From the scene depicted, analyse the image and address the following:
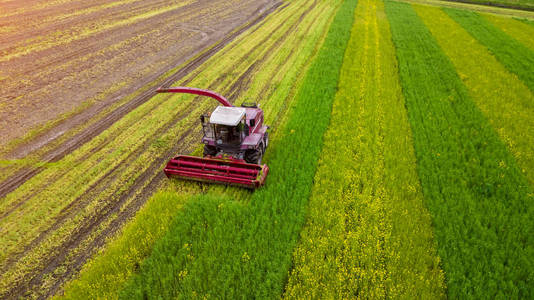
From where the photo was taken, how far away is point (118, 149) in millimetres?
10758

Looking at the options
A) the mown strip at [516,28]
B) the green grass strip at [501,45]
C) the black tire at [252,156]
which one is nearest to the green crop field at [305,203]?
the black tire at [252,156]

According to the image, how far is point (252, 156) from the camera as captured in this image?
9.56 meters

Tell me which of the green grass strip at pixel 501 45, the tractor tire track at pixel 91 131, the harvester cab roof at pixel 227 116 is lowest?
the tractor tire track at pixel 91 131

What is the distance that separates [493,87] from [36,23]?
33878 mm

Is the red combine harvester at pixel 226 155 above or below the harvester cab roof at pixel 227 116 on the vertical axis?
below

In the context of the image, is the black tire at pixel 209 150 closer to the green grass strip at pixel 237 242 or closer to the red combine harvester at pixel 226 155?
the red combine harvester at pixel 226 155

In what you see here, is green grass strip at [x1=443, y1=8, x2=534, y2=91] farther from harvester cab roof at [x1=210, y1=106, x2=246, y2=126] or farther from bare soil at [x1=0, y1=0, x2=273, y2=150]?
bare soil at [x1=0, y1=0, x2=273, y2=150]

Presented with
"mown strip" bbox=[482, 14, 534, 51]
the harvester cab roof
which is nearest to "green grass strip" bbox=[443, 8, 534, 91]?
"mown strip" bbox=[482, 14, 534, 51]

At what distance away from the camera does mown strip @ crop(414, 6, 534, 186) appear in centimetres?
1157

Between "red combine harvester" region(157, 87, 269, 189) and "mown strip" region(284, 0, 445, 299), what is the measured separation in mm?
2192

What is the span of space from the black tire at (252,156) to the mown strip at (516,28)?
2741cm

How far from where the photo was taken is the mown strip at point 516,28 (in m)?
25.4

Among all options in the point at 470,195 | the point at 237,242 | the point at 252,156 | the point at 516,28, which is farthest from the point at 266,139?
the point at 516,28

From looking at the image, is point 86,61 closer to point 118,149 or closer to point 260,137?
point 118,149
